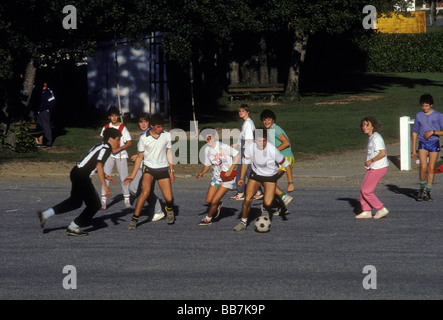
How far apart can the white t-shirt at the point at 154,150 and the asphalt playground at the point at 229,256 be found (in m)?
1.05

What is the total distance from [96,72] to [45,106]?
341 inches

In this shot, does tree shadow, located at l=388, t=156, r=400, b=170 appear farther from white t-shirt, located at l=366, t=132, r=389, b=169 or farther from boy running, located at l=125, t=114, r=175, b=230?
boy running, located at l=125, t=114, r=175, b=230

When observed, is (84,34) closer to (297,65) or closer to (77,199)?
(77,199)

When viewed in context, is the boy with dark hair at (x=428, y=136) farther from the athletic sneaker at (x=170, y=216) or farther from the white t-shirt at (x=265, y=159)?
the athletic sneaker at (x=170, y=216)

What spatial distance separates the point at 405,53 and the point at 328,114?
27.7 meters

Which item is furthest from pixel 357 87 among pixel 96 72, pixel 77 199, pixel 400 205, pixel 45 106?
pixel 77 199

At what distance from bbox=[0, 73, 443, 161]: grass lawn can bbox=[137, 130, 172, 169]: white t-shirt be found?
8.69 m

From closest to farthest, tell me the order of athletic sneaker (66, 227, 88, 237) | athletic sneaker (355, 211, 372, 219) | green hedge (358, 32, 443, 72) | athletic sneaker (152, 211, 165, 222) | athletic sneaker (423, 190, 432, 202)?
1. athletic sneaker (66, 227, 88, 237)
2. athletic sneaker (355, 211, 372, 219)
3. athletic sneaker (152, 211, 165, 222)
4. athletic sneaker (423, 190, 432, 202)
5. green hedge (358, 32, 443, 72)

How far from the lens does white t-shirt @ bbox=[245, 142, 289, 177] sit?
38.6ft

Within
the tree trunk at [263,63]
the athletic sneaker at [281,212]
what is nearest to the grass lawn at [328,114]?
the tree trunk at [263,63]

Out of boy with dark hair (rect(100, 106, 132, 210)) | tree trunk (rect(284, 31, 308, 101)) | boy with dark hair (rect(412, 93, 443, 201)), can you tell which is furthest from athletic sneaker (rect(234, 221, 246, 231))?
tree trunk (rect(284, 31, 308, 101))

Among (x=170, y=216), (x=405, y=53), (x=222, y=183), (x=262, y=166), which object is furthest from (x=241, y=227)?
(x=405, y=53)

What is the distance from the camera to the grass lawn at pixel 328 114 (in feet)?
74.8

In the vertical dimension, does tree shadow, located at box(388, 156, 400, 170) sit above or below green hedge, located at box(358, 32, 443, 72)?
below
